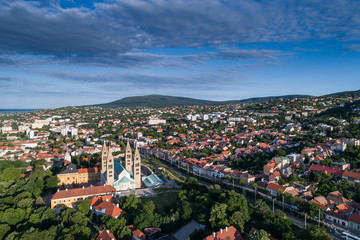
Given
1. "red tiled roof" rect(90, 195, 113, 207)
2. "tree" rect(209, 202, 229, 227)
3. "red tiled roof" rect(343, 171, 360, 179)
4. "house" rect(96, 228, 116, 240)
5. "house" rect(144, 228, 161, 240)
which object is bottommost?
"house" rect(144, 228, 161, 240)

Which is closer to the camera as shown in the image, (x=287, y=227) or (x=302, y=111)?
(x=287, y=227)

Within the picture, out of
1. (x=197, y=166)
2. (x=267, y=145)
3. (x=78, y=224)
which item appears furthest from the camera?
(x=267, y=145)

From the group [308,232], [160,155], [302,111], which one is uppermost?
[302,111]

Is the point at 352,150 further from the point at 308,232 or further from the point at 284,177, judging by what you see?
the point at 308,232

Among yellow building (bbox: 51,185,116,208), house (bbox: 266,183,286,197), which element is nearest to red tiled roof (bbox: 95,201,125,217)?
yellow building (bbox: 51,185,116,208)

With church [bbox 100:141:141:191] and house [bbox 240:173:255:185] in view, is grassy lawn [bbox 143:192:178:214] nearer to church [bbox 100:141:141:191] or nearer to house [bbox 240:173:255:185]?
church [bbox 100:141:141:191]

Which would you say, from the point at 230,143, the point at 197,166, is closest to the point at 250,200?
the point at 197,166
